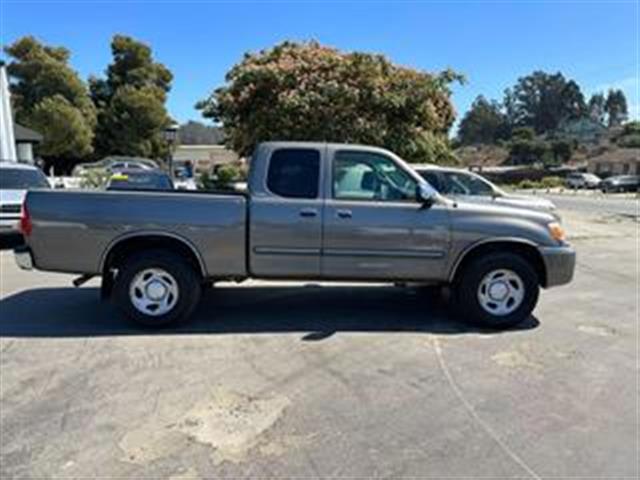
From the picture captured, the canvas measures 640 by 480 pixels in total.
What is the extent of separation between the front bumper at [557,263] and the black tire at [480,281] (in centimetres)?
16

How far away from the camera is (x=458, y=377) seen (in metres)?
5.62

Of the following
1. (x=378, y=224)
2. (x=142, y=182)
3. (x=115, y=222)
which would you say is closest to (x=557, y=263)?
(x=378, y=224)

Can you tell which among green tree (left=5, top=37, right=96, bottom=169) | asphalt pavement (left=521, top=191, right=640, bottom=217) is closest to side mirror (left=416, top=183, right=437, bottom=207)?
asphalt pavement (left=521, top=191, right=640, bottom=217)

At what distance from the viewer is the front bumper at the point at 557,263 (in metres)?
7.21

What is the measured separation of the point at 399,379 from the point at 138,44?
53925 mm

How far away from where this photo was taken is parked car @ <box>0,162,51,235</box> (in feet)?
42.2

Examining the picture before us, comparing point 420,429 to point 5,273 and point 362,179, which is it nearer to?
point 362,179

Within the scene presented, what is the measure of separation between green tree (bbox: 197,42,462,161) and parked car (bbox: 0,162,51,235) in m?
5.61

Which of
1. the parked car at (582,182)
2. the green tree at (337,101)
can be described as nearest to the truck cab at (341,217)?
the green tree at (337,101)

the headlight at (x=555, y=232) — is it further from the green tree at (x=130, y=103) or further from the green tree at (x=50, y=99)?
the green tree at (x=130, y=103)

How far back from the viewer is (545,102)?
158625mm

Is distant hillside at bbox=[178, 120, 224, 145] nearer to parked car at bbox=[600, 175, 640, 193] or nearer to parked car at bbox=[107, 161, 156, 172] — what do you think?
parked car at bbox=[600, 175, 640, 193]

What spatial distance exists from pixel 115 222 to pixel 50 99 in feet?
134

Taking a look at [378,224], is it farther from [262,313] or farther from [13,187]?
[13,187]
